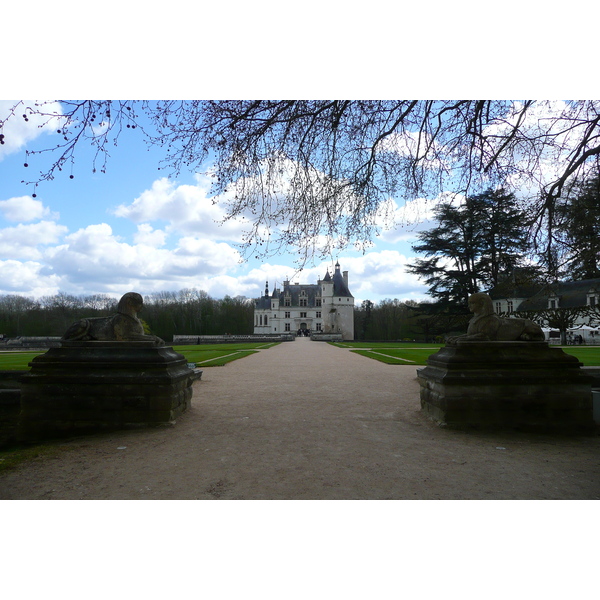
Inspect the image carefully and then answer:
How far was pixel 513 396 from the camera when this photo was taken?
5258mm

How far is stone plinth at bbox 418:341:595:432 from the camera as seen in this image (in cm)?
524

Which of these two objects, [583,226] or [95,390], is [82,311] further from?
[583,226]

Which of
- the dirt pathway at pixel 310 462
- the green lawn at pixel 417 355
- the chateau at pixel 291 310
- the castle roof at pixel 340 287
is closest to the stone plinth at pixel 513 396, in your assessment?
the dirt pathway at pixel 310 462

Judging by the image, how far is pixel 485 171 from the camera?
6.45 m

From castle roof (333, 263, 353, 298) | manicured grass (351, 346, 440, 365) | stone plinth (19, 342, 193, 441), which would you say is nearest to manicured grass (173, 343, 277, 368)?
manicured grass (351, 346, 440, 365)

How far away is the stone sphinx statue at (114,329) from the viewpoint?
223 inches

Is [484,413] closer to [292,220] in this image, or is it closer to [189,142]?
[292,220]

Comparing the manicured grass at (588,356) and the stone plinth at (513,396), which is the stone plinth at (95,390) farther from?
the manicured grass at (588,356)

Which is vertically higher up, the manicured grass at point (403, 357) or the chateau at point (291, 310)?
the chateau at point (291, 310)

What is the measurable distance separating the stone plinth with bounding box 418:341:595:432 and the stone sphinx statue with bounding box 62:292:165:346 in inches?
170

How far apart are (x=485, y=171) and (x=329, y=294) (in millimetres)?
59848

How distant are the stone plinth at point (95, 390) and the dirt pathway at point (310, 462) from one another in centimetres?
30

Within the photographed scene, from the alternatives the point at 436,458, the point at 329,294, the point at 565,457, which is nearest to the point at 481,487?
the point at 436,458

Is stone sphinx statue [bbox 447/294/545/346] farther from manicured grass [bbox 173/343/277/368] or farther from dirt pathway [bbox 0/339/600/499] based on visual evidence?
manicured grass [bbox 173/343/277/368]
